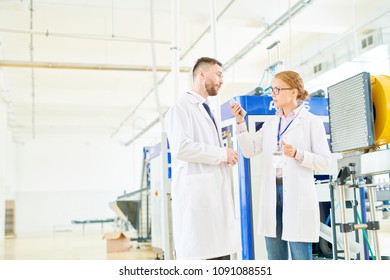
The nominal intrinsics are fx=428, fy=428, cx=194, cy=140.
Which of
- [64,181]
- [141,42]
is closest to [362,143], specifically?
[141,42]

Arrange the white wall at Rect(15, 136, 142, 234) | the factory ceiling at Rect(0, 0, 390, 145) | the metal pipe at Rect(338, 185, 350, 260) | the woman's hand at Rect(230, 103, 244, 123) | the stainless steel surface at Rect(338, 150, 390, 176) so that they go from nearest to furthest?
the stainless steel surface at Rect(338, 150, 390, 176)
the metal pipe at Rect(338, 185, 350, 260)
the woman's hand at Rect(230, 103, 244, 123)
the factory ceiling at Rect(0, 0, 390, 145)
the white wall at Rect(15, 136, 142, 234)

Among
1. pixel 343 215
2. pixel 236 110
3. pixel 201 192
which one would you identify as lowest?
pixel 343 215

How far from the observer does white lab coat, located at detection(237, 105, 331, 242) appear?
196 centimetres

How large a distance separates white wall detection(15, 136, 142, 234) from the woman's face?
12.3m

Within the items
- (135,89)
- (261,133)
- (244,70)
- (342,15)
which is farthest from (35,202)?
(261,133)

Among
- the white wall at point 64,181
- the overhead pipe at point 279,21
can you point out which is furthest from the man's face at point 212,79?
the white wall at point 64,181

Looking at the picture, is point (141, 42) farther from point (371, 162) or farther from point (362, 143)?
point (371, 162)

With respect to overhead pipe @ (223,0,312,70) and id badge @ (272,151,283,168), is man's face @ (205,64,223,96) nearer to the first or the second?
id badge @ (272,151,283,168)

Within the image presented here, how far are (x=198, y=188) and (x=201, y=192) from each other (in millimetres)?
23

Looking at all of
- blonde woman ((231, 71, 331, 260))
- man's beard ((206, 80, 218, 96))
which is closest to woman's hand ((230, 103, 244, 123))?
blonde woman ((231, 71, 331, 260))

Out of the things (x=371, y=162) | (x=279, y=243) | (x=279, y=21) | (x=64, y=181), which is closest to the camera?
(x=371, y=162)

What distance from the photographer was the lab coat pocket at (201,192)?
6.35 feet

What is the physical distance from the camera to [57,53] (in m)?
7.81

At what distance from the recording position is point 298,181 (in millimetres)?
2008
